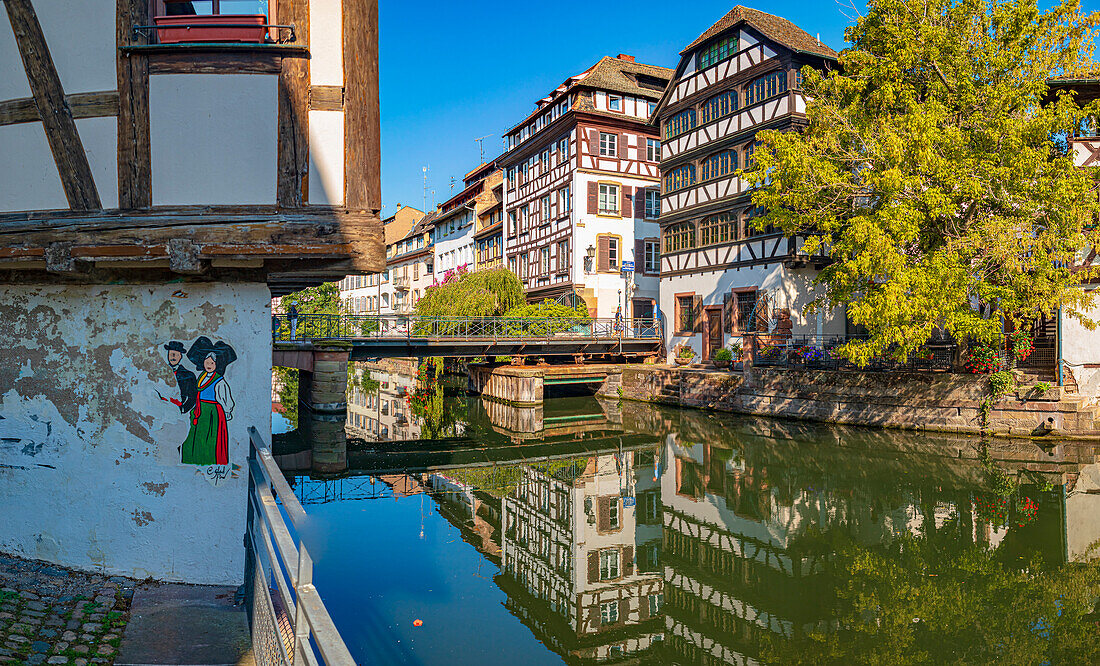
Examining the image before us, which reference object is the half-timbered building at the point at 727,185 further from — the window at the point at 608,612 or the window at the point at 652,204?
the window at the point at 608,612

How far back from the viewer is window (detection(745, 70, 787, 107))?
24281mm

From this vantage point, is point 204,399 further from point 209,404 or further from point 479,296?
point 479,296

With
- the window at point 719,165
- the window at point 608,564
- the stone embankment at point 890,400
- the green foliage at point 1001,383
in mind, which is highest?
the window at point 719,165

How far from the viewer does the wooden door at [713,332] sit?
1080 inches

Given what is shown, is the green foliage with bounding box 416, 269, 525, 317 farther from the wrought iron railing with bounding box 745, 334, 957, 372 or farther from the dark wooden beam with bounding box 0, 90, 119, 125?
the dark wooden beam with bounding box 0, 90, 119, 125

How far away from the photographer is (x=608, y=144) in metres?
34.8

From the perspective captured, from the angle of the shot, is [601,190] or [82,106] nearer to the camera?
[82,106]

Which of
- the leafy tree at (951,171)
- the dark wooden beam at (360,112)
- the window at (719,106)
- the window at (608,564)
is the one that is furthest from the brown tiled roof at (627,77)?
the dark wooden beam at (360,112)

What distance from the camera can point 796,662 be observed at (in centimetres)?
678

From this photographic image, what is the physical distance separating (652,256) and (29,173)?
31927 millimetres

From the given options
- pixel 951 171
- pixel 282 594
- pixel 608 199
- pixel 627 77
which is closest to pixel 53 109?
pixel 282 594

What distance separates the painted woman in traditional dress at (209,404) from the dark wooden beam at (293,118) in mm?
1317

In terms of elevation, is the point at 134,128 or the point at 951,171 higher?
the point at 951,171

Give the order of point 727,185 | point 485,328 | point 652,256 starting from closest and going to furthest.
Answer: point 727,185 → point 485,328 → point 652,256
